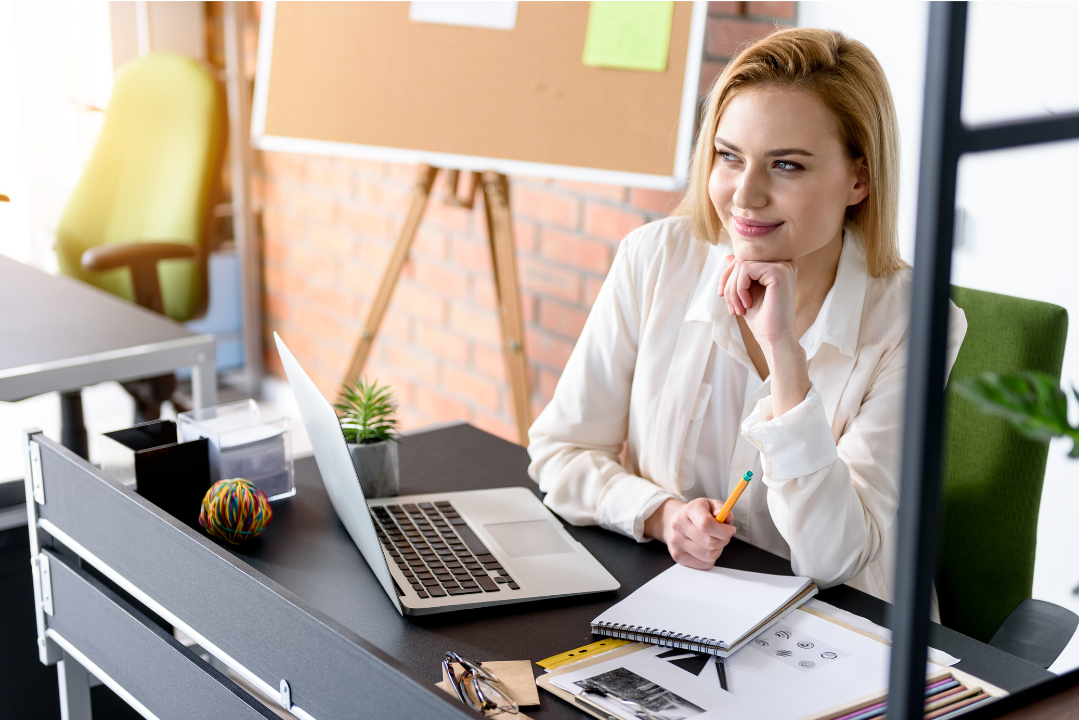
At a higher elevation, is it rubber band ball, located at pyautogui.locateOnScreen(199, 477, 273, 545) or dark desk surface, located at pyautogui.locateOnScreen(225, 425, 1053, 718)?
rubber band ball, located at pyautogui.locateOnScreen(199, 477, 273, 545)

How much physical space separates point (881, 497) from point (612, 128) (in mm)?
1032

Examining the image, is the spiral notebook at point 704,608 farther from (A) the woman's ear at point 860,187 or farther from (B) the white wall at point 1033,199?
(A) the woman's ear at point 860,187

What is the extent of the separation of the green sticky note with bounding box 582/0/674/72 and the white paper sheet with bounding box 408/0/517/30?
18 cm

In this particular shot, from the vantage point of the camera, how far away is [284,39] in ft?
7.45

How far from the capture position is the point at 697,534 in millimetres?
1060

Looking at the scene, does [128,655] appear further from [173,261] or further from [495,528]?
[173,261]

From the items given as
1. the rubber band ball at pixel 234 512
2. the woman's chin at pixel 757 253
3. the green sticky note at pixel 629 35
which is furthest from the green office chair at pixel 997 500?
the green sticky note at pixel 629 35

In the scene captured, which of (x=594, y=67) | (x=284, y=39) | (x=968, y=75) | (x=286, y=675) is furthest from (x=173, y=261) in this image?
(x=968, y=75)

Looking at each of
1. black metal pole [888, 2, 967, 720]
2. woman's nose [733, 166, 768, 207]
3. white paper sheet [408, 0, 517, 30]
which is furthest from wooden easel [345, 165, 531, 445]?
black metal pole [888, 2, 967, 720]

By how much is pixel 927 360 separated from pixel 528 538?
693mm

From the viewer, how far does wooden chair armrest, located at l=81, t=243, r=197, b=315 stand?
7.96ft

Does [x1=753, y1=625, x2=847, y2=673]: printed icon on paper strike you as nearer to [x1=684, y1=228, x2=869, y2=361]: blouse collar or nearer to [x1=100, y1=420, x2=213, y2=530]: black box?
[x1=684, y1=228, x2=869, y2=361]: blouse collar

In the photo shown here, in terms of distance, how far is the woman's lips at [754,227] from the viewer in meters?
1.19

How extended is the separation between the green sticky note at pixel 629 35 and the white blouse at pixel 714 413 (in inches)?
25.1
